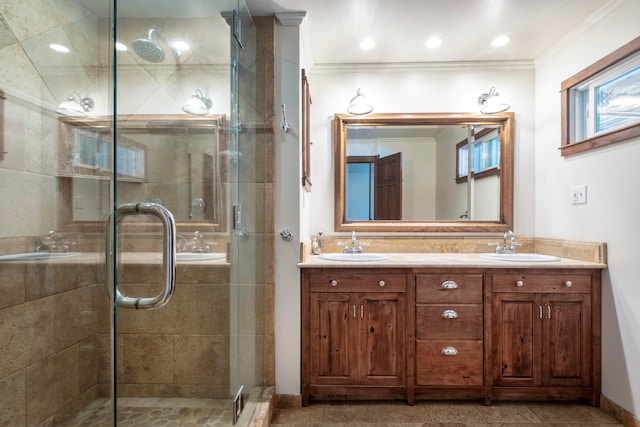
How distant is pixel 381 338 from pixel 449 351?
0.40 m

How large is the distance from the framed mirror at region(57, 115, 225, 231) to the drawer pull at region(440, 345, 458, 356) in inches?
56.9

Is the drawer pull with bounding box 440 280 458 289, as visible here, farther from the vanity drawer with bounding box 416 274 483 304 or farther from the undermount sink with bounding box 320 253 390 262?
the undermount sink with bounding box 320 253 390 262

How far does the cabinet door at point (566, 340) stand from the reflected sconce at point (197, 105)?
2127 mm

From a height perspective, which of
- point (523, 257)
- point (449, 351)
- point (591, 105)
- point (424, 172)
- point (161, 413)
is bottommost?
point (161, 413)

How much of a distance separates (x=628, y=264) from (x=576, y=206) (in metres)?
0.47

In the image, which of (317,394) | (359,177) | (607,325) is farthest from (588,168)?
(317,394)

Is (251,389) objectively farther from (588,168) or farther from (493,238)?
(588,168)

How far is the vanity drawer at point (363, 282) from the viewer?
194 centimetres

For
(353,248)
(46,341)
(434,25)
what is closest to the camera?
(46,341)

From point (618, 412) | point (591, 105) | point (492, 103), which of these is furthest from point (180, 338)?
point (591, 105)

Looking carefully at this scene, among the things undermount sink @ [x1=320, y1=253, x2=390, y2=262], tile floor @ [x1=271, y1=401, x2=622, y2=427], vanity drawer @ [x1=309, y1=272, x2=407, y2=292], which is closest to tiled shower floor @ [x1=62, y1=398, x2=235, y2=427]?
tile floor @ [x1=271, y1=401, x2=622, y2=427]

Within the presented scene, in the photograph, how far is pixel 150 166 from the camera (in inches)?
57.4

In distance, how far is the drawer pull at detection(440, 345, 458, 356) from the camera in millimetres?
1918

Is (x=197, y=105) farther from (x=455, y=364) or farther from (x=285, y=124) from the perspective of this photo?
(x=455, y=364)
